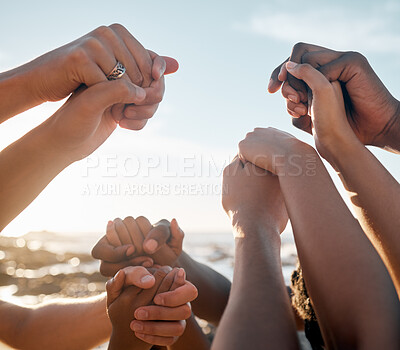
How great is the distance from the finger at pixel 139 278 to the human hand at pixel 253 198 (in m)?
0.51

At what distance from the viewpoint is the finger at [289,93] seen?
7.17ft

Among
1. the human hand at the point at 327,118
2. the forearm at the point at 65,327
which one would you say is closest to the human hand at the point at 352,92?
the human hand at the point at 327,118

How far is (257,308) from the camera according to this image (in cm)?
129

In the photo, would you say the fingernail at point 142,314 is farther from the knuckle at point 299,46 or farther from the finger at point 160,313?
the knuckle at point 299,46

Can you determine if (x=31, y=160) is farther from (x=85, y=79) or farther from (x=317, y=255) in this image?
(x=317, y=255)

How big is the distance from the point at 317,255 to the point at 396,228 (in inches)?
23.3

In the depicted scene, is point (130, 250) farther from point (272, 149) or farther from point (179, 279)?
point (272, 149)

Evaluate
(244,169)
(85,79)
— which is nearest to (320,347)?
(244,169)

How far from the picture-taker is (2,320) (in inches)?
96.0

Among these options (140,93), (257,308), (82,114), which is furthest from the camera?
(140,93)

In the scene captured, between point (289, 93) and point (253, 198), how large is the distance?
2.31 feet

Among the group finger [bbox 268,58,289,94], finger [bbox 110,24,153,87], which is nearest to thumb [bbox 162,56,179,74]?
finger [bbox 110,24,153,87]

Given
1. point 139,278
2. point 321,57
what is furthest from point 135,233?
point 321,57

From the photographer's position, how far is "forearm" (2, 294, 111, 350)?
7.67 feet
